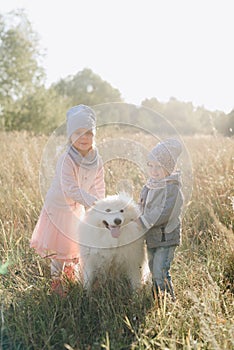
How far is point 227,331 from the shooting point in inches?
86.6

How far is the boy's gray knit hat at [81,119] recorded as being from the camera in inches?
118

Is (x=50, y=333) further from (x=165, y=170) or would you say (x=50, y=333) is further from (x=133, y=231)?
(x=165, y=170)

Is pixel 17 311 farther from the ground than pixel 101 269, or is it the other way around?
pixel 101 269

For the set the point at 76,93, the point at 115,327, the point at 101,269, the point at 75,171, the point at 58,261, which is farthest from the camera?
the point at 76,93

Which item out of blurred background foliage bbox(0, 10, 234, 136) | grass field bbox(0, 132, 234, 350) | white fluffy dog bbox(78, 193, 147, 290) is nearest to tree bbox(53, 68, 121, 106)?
blurred background foliage bbox(0, 10, 234, 136)

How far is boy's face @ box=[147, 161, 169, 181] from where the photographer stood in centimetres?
267

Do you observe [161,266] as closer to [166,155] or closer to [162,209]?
[162,209]

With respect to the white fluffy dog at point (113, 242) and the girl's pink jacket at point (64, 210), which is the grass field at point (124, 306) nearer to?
the white fluffy dog at point (113, 242)

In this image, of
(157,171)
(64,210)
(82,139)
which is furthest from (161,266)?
(82,139)

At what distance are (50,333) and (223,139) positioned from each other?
477 cm

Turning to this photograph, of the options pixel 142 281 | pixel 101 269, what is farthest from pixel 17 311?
pixel 142 281

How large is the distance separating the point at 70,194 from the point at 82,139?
0.41m

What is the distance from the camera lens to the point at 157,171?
106 inches

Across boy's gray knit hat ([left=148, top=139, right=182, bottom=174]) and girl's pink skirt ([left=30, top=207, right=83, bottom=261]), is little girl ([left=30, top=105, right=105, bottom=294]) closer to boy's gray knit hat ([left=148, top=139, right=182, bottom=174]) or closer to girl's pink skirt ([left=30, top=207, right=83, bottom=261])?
girl's pink skirt ([left=30, top=207, right=83, bottom=261])
